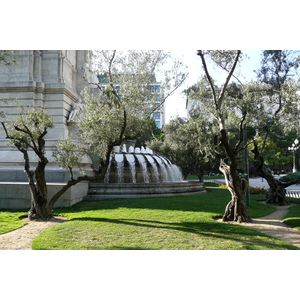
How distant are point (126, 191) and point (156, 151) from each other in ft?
56.0

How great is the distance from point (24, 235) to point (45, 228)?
841 millimetres

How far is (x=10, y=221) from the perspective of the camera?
906cm

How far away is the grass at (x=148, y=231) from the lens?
6.22 metres

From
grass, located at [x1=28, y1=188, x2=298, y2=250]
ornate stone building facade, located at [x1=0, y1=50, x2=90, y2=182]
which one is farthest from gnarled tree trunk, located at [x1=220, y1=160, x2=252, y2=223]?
ornate stone building facade, located at [x1=0, y1=50, x2=90, y2=182]

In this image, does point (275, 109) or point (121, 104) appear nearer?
point (121, 104)

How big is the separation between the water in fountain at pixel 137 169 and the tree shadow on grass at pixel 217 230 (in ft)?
23.5

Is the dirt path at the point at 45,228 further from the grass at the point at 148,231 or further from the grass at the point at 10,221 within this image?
the grass at the point at 148,231

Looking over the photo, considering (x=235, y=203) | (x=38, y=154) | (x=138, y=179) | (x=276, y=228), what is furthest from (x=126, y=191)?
(x=276, y=228)

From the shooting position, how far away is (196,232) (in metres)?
7.30

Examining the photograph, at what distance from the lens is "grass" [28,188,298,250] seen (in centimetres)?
622

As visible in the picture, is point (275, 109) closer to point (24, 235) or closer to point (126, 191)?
point (126, 191)

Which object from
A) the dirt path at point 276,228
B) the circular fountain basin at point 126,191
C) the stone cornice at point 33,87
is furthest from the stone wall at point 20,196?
the dirt path at point 276,228
